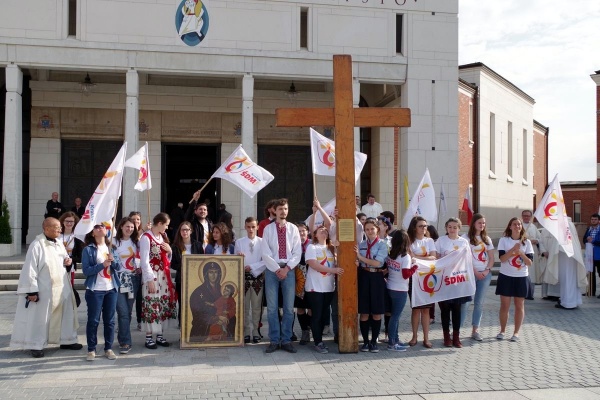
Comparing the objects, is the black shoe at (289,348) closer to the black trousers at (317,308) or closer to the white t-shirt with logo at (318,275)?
the black trousers at (317,308)

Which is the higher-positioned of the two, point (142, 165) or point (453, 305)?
point (142, 165)

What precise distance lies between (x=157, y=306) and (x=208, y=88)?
44.8ft

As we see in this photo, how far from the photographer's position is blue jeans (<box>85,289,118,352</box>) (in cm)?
809

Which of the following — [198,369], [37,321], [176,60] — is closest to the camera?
[198,369]

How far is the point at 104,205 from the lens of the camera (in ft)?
27.7

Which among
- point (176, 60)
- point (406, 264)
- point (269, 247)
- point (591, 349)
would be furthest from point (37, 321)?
point (176, 60)

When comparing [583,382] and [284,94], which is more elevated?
[284,94]

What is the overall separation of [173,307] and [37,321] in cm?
183

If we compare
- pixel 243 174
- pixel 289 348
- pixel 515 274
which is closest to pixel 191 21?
pixel 243 174

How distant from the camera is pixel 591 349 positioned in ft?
29.5

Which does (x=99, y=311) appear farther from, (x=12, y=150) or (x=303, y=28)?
(x=303, y=28)

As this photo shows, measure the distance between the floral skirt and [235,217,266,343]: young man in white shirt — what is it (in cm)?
117

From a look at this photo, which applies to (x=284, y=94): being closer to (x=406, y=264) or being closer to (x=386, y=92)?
(x=386, y=92)

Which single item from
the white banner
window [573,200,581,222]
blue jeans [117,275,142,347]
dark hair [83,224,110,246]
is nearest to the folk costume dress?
blue jeans [117,275,142,347]
